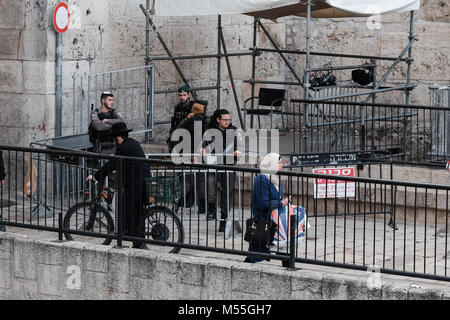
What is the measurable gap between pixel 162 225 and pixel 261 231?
138cm

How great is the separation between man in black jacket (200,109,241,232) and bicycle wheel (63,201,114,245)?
1345 mm

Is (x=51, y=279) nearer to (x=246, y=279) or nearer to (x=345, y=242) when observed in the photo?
(x=246, y=279)

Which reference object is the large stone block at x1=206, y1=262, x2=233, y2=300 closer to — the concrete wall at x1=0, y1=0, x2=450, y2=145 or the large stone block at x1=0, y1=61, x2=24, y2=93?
the concrete wall at x1=0, y1=0, x2=450, y2=145

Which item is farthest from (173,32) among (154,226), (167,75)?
(154,226)

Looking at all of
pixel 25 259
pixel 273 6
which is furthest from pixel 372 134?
pixel 25 259

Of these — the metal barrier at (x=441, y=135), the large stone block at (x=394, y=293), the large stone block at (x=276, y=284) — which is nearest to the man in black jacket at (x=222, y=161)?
the large stone block at (x=276, y=284)

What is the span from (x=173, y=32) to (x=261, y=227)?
26.2 feet

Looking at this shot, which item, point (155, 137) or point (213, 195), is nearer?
point (213, 195)

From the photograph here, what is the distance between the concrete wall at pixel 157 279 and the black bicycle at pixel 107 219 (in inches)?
18.5

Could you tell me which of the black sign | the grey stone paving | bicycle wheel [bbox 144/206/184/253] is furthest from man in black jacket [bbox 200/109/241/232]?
bicycle wheel [bbox 144/206/184/253]

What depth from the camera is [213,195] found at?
11.5 metres
